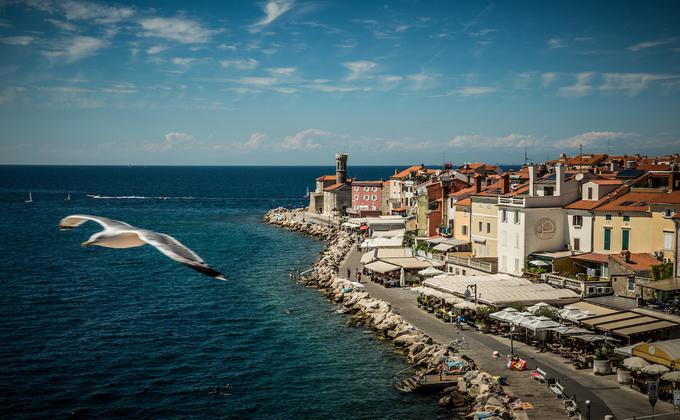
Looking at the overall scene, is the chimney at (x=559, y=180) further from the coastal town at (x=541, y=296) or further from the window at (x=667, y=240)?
the window at (x=667, y=240)

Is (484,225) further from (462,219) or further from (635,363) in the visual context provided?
(635,363)

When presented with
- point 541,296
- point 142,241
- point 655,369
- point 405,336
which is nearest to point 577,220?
point 541,296

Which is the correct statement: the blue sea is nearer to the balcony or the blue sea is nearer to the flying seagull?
the balcony

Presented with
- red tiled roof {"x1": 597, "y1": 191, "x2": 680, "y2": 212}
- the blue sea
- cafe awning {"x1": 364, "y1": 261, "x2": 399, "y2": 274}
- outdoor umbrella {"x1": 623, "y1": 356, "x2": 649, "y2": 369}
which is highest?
red tiled roof {"x1": 597, "y1": 191, "x2": 680, "y2": 212}

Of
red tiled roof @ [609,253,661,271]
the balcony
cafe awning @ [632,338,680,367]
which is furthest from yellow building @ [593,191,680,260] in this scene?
cafe awning @ [632,338,680,367]

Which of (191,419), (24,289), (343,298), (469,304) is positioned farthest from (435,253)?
(24,289)

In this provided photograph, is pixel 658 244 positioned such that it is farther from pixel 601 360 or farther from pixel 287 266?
pixel 287 266

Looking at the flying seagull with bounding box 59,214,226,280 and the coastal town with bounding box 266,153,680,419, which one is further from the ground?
the flying seagull with bounding box 59,214,226,280
